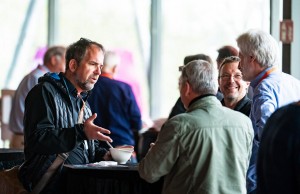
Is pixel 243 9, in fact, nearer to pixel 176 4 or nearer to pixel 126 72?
pixel 176 4

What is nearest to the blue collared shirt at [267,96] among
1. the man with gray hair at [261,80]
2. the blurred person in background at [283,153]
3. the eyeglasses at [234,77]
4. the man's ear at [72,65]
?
the man with gray hair at [261,80]

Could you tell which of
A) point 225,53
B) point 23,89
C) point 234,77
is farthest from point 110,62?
point 234,77

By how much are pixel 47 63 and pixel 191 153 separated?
388cm

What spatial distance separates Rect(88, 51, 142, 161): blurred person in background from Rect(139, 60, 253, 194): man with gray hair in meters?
2.69

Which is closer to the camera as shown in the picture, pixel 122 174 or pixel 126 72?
pixel 122 174

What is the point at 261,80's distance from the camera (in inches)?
158

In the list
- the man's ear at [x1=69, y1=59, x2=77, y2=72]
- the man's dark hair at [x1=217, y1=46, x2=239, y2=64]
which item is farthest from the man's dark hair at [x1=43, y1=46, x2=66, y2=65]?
the man's ear at [x1=69, y1=59, x2=77, y2=72]

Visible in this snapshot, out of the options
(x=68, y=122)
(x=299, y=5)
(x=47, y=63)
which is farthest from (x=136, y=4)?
(x=68, y=122)

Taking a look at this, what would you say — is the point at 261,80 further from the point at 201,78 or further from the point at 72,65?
the point at 72,65

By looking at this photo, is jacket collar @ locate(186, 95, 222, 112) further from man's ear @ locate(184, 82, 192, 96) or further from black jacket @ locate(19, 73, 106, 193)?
black jacket @ locate(19, 73, 106, 193)

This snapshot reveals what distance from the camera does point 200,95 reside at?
11.6 feet

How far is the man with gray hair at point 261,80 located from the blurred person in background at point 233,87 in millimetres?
408

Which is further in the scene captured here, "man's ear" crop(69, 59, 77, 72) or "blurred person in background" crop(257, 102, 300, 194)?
"man's ear" crop(69, 59, 77, 72)

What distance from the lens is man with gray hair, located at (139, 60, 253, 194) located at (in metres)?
3.40
